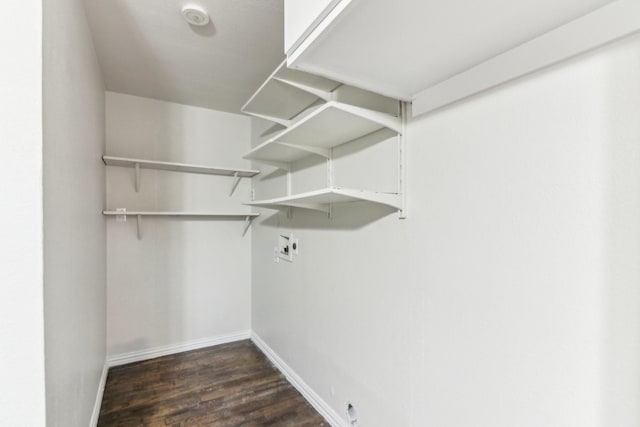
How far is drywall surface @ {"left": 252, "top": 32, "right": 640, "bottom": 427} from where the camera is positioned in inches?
30.3

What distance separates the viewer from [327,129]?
1.54 meters

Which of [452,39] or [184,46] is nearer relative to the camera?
[452,39]

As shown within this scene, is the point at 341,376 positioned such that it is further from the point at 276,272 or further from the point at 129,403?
the point at 129,403

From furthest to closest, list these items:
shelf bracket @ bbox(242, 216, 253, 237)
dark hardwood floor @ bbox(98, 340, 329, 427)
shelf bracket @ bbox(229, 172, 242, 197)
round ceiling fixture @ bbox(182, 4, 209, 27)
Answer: shelf bracket @ bbox(242, 216, 253, 237) < shelf bracket @ bbox(229, 172, 242, 197) < dark hardwood floor @ bbox(98, 340, 329, 427) < round ceiling fixture @ bbox(182, 4, 209, 27)

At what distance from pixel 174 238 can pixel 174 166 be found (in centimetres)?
69

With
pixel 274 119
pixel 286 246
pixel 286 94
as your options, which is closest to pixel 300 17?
pixel 286 94

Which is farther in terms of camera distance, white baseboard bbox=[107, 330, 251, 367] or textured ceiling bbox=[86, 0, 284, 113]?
white baseboard bbox=[107, 330, 251, 367]

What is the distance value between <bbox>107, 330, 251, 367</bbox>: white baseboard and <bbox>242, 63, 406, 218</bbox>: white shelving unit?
1.93 m

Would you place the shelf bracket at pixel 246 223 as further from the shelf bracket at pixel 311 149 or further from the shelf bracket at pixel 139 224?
the shelf bracket at pixel 311 149

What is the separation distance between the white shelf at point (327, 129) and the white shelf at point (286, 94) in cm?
13

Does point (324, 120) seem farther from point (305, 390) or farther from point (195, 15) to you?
point (305, 390)
